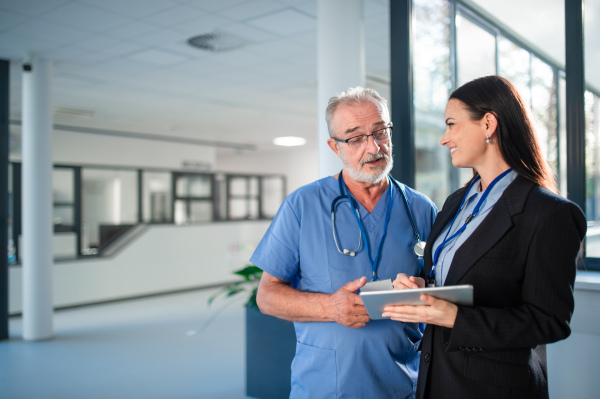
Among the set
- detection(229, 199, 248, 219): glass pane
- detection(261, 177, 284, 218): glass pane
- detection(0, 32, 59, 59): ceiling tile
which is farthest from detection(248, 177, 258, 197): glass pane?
detection(0, 32, 59, 59): ceiling tile

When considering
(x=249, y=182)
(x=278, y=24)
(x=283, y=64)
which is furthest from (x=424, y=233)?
(x=249, y=182)

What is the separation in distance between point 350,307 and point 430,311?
0.27 m

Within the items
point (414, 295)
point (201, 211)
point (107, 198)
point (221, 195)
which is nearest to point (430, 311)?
point (414, 295)

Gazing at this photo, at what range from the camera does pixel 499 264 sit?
3.85ft

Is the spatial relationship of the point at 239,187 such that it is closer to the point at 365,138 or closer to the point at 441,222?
the point at 365,138

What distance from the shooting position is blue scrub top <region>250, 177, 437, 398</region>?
1.49 m

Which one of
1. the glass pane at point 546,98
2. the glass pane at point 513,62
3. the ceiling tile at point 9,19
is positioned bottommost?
the glass pane at point 546,98

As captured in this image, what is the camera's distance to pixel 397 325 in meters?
1.51

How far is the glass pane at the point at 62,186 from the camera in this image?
8.38 m

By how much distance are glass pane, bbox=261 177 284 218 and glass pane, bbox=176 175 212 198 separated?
2.66 m

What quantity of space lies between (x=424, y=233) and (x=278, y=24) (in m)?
3.03

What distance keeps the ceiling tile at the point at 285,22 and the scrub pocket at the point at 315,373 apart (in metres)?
3.00

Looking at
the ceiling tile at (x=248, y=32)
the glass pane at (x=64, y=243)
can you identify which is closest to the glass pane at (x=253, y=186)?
the glass pane at (x=64, y=243)

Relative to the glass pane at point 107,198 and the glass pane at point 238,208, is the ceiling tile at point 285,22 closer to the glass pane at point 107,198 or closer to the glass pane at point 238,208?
the glass pane at point 107,198
